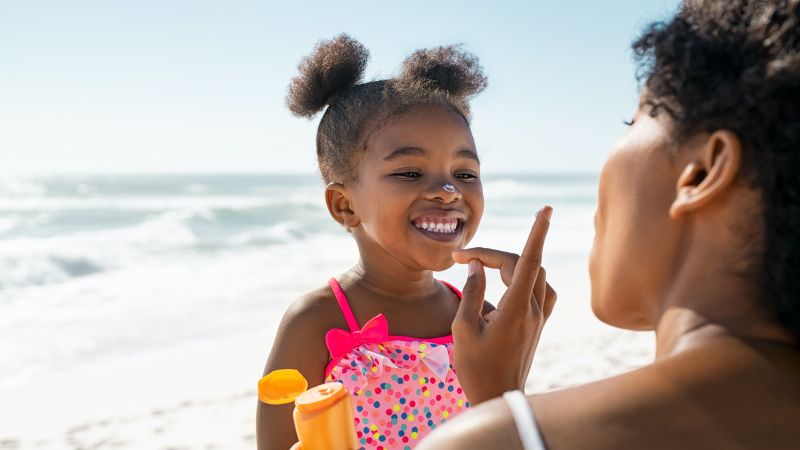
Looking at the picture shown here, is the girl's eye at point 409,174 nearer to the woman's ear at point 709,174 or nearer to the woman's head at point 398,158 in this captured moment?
the woman's head at point 398,158

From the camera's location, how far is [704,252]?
1037 mm

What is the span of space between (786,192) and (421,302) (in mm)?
1773

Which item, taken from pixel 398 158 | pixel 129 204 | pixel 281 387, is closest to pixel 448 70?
pixel 398 158

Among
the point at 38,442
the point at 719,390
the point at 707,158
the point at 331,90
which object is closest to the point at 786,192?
the point at 707,158

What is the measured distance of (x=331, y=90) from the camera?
2.86 m

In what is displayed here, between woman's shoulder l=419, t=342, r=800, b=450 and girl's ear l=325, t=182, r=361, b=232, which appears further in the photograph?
girl's ear l=325, t=182, r=361, b=232

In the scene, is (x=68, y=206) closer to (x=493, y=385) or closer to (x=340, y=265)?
(x=340, y=265)

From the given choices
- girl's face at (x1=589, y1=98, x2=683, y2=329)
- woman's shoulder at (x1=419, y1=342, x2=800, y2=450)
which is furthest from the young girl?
woman's shoulder at (x1=419, y1=342, x2=800, y2=450)

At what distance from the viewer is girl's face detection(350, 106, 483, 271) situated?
2.50m

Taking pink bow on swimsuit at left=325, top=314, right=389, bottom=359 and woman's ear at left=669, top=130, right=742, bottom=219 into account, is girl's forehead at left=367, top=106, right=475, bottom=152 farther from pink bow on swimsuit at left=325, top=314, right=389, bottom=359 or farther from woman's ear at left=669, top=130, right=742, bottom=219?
A: woman's ear at left=669, top=130, right=742, bottom=219

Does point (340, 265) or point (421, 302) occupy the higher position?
point (421, 302)

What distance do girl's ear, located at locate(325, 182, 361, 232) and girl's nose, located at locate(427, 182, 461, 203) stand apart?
0.33 meters

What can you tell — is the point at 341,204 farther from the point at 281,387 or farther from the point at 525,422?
the point at 525,422

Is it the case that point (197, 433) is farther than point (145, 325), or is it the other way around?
point (145, 325)
